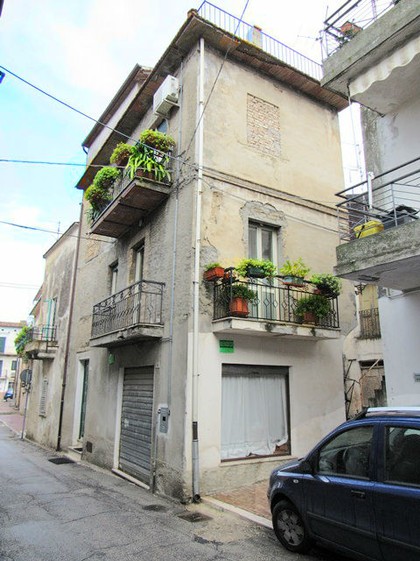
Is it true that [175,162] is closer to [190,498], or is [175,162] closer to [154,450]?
[154,450]

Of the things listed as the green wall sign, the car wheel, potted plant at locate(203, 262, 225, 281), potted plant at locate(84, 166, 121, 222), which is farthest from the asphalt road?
potted plant at locate(84, 166, 121, 222)

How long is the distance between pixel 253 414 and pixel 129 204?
5731 mm

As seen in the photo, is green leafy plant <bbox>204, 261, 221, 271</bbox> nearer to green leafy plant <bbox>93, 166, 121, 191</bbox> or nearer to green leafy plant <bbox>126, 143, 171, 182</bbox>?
green leafy plant <bbox>126, 143, 171, 182</bbox>

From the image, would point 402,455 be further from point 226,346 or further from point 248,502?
point 226,346

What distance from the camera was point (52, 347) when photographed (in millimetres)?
16953

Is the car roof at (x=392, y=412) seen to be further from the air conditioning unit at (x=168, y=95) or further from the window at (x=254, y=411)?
the air conditioning unit at (x=168, y=95)

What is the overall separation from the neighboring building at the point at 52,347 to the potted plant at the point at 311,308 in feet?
32.3

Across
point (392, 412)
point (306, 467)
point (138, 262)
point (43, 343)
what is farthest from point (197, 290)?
point (43, 343)

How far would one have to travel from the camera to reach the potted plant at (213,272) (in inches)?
326

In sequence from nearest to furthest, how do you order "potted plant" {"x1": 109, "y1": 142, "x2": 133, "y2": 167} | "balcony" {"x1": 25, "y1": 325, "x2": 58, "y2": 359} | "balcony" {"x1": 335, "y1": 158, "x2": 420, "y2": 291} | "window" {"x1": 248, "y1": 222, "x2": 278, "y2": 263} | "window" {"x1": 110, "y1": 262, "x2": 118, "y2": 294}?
"balcony" {"x1": 335, "y1": 158, "x2": 420, "y2": 291}, "window" {"x1": 248, "y1": 222, "x2": 278, "y2": 263}, "potted plant" {"x1": 109, "y1": 142, "x2": 133, "y2": 167}, "window" {"x1": 110, "y1": 262, "x2": 118, "y2": 294}, "balcony" {"x1": 25, "y1": 325, "x2": 58, "y2": 359}

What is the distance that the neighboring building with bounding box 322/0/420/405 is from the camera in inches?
237

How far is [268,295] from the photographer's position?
924 centimetres

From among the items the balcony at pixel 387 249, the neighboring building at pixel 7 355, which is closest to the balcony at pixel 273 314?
the balcony at pixel 387 249

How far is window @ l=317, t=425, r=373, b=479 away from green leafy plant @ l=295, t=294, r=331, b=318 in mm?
4511
